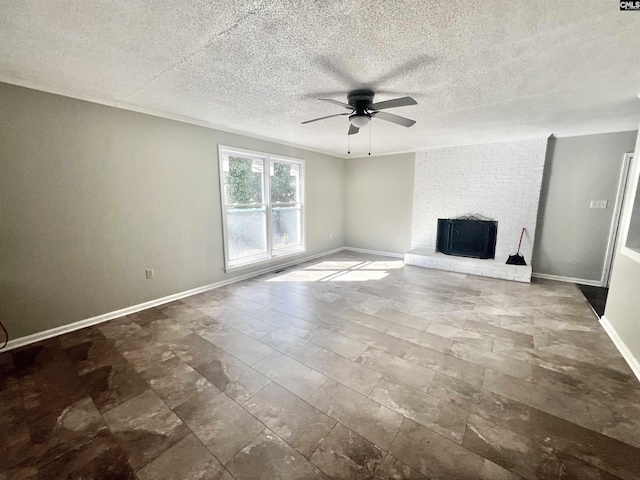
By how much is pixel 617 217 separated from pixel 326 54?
491 cm

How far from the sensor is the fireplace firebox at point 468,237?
486 centimetres

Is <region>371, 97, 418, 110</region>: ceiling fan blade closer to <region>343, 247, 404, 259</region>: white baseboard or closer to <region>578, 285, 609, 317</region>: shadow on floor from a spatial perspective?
<region>578, 285, 609, 317</region>: shadow on floor

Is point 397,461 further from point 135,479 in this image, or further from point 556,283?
point 556,283

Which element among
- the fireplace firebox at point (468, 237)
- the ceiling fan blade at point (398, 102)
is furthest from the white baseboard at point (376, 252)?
the ceiling fan blade at point (398, 102)

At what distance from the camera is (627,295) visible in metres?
2.45

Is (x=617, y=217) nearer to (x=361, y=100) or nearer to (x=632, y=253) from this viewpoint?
(x=632, y=253)

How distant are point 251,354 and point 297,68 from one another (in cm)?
245

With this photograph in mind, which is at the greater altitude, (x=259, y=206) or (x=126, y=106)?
(x=126, y=106)

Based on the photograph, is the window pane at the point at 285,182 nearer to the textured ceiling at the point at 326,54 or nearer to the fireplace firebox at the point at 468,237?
the textured ceiling at the point at 326,54

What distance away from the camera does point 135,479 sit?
Result: 4.28 feet

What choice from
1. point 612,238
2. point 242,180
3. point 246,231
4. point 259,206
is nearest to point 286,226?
point 259,206

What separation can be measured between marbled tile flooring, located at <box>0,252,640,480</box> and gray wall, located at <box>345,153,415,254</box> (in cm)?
306

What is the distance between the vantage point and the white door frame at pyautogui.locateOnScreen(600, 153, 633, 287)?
3785mm

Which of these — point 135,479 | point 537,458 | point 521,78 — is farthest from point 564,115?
point 135,479
